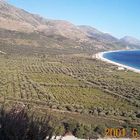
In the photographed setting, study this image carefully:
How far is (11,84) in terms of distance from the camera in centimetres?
8106

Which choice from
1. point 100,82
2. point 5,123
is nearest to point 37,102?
point 100,82

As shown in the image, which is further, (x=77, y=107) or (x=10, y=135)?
(x=77, y=107)

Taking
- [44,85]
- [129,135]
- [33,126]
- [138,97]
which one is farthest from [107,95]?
[33,126]

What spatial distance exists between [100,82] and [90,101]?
31073 mm

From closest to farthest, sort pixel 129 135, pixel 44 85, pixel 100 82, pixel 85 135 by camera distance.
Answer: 1. pixel 85 135
2. pixel 129 135
3. pixel 44 85
4. pixel 100 82

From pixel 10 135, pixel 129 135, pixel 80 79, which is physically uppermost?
pixel 10 135

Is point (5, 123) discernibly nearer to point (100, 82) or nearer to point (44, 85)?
point (44, 85)

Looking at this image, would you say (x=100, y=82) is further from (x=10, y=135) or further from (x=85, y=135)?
(x=10, y=135)

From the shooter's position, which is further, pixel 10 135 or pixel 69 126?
pixel 69 126

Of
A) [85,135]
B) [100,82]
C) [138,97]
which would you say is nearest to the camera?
[85,135]

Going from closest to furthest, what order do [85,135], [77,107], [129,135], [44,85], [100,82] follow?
[85,135] → [129,135] → [77,107] → [44,85] → [100,82]

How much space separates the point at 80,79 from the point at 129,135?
71.1 meters

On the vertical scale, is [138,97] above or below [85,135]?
below

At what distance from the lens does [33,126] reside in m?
10.2
